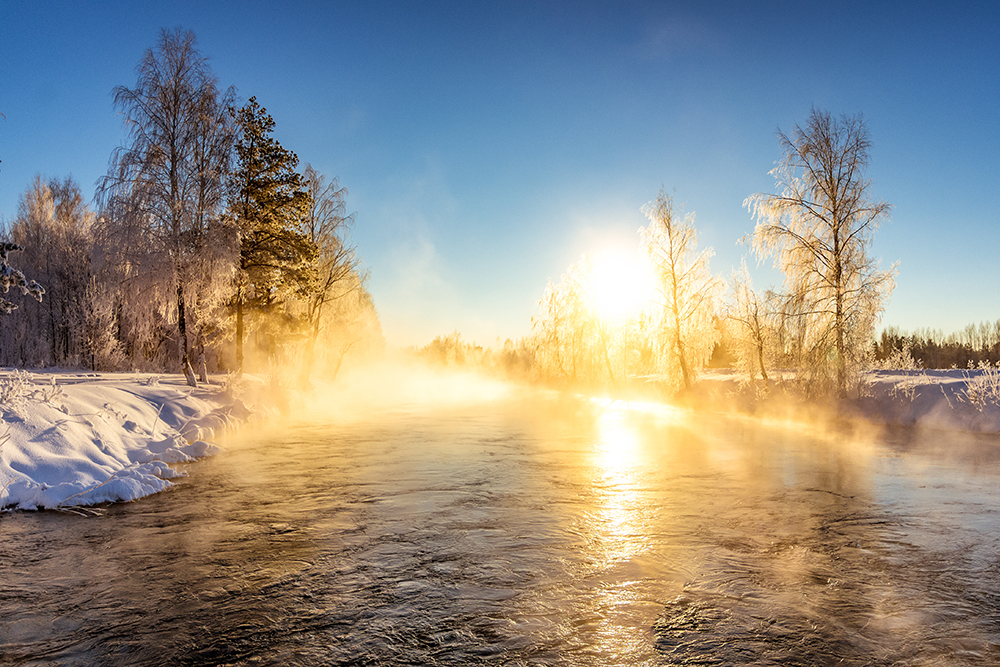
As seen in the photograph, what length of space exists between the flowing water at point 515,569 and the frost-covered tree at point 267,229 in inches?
585

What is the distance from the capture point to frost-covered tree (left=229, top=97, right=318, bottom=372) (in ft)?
81.0

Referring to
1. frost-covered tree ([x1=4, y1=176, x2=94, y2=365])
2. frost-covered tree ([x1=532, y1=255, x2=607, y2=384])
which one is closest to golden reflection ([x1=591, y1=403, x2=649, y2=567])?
frost-covered tree ([x1=532, y1=255, x2=607, y2=384])

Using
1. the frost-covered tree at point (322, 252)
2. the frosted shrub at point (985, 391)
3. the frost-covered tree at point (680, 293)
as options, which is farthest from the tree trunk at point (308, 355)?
the frosted shrub at point (985, 391)

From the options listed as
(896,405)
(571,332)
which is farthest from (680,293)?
(571,332)

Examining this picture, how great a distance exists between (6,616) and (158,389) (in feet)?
46.4

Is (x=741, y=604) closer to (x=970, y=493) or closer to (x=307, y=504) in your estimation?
(x=307, y=504)

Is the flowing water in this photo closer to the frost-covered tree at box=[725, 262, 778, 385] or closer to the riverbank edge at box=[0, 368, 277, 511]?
the riverbank edge at box=[0, 368, 277, 511]

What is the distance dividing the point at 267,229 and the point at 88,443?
16.3 metres

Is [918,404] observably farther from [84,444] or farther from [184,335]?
Answer: [184,335]

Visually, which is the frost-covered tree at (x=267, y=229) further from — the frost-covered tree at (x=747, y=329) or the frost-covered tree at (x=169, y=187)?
the frost-covered tree at (x=747, y=329)

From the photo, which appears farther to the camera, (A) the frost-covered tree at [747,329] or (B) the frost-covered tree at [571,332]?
(B) the frost-covered tree at [571,332]

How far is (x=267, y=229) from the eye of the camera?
2517 cm

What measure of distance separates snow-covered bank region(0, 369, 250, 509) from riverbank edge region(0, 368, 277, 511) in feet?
0.04

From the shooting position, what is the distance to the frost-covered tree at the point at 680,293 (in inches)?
1179
